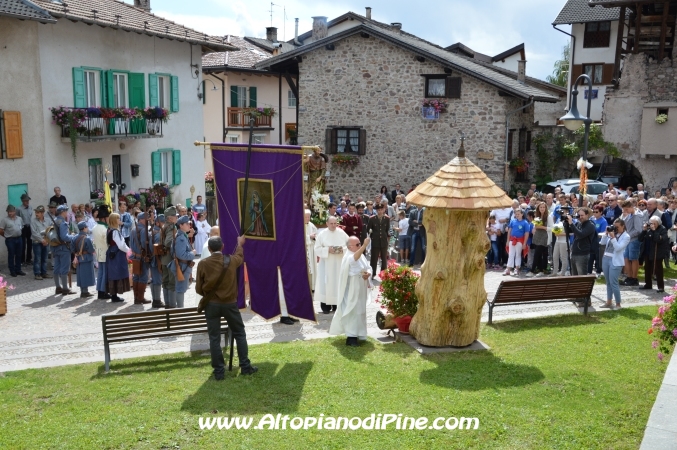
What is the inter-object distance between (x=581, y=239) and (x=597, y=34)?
28.4 meters

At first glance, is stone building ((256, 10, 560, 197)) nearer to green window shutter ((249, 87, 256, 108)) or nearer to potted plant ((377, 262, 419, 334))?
green window shutter ((249, 87, 256, 108))

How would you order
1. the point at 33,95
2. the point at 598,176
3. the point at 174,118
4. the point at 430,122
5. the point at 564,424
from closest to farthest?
the point at 564,424 < the point at 33,95 < the point at 174,118 < the point at 430,122 < the point at 598,176

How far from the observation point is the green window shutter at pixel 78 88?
20438 millimetres

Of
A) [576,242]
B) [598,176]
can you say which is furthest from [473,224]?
[598,176]

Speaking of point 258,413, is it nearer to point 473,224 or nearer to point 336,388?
point 336,388

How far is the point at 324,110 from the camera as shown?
2991cm

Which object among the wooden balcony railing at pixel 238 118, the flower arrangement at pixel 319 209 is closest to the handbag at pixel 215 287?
the flower arrangement at pixel 319 209

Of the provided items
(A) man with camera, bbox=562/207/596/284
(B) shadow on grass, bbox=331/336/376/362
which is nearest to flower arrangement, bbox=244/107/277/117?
(A) man with camera, bbox=562/207/596/284

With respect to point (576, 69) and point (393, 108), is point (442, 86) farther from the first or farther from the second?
point (576, 69)

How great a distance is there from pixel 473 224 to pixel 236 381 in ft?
12.9

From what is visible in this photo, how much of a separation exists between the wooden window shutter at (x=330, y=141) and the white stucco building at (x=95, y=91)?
5432 millimetres

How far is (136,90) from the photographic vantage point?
23266 mm

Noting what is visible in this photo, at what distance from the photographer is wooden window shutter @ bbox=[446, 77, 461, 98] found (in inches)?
1104

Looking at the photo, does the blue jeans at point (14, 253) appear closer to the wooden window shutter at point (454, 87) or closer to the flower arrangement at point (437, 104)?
the flower arrangement at point (437, 104)
